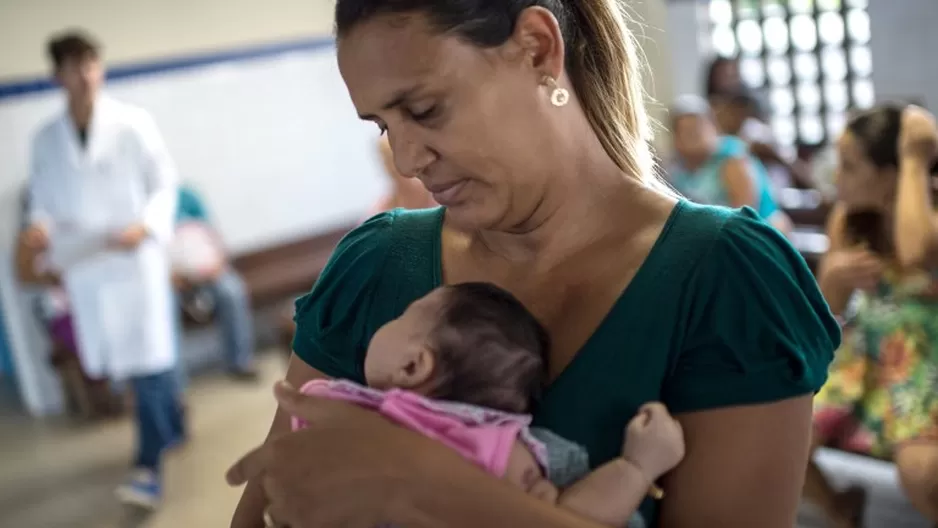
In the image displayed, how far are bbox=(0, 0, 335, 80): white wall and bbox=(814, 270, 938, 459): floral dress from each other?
3.23m

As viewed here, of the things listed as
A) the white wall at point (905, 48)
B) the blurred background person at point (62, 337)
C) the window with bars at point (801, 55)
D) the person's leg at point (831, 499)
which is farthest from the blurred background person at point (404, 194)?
the white wall at point (905, 48)

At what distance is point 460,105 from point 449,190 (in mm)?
88

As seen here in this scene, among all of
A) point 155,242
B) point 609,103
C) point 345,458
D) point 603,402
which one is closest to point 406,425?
point 345,458

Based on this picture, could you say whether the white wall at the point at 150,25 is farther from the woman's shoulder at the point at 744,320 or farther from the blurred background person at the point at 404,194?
the woman's shoulder at the point at 744,320

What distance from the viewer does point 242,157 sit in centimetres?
596

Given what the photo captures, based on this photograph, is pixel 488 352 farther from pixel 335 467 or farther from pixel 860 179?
pixel 860 179

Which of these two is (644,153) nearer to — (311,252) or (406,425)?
(406,425)

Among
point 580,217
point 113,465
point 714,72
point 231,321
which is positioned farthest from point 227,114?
point 580,217

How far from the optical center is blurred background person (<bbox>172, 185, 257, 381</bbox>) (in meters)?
Result: 5.27

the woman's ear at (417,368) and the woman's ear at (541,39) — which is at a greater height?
the woman's ear at (541,39)

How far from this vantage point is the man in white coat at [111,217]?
4.05 meters

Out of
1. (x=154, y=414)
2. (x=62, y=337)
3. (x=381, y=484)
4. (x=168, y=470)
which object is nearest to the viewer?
(x=381, y=484)

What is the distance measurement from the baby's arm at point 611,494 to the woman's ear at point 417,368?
0.18 metres

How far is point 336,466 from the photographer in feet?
3.06
